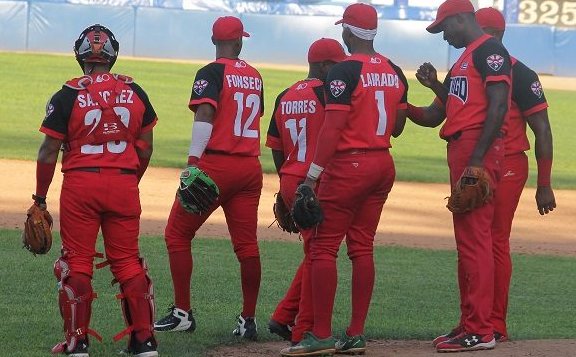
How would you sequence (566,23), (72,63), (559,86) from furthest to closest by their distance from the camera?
(566,23) < (559,86) < (72,63)

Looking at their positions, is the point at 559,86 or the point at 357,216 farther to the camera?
the point at 559,86

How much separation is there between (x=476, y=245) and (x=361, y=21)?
1.39 metres

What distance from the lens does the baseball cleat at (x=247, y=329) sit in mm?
7043

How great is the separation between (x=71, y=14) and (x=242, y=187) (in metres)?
33.9

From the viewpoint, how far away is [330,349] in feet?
20.7

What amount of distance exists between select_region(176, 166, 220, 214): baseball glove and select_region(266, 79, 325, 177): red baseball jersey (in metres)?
0.48

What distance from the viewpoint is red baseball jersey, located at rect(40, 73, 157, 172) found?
19.9ft

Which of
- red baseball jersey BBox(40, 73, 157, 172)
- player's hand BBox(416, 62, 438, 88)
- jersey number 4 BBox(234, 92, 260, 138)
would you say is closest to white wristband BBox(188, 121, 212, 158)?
jersey number 4 BBox(234, 92, 260, 138)

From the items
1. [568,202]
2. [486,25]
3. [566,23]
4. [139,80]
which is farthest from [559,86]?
[486,25]

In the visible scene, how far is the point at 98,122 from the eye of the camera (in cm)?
611

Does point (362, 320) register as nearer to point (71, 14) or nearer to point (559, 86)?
point (559, 86)

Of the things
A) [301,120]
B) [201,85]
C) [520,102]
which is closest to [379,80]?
[301,120]

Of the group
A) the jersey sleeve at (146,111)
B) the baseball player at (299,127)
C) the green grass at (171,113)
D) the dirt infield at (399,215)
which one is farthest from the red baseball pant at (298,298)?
the green grass at (171,113)

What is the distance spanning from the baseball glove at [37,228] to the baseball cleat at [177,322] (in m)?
1.10
